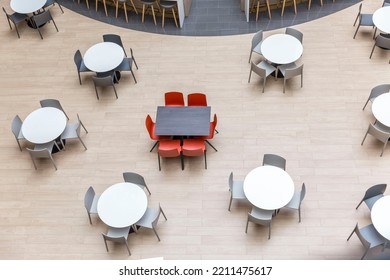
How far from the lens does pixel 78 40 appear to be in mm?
11320

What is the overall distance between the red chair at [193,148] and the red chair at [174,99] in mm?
897

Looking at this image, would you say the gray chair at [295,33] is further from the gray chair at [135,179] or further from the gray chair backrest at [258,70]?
the gray chair at [135,179]

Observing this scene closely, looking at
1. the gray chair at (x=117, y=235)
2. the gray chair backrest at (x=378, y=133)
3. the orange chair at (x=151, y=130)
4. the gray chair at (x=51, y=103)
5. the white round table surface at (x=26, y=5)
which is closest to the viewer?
the gray chair at (x=117, y=235)

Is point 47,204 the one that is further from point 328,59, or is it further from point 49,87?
point 328,59

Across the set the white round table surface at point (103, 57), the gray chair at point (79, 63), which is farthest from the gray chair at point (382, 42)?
the gray chair at point (79, 63)

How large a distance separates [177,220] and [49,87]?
173 inches

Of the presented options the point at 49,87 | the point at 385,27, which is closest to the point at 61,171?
the point at 49,87

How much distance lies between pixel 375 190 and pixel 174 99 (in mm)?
3984

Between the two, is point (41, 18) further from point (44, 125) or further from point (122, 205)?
point (122, 205)

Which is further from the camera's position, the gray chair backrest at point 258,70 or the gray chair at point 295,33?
the gray chair at point 295,33

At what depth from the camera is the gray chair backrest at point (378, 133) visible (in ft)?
27.4

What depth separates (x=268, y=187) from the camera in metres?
7.88

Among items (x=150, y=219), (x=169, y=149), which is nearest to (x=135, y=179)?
(x=150, y=219)

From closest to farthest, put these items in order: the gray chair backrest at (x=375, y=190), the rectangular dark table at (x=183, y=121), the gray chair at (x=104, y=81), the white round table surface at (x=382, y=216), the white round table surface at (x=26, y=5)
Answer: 1. the white round table surface at (x=382, y=216)
2. the gray chair backrest at (x=375, y=190)
3. the rectangular dark table at (x=183, y=121)
4. the gray chair at (x=104, y=81)
5. the white round table surface at (x=26, y=5)
